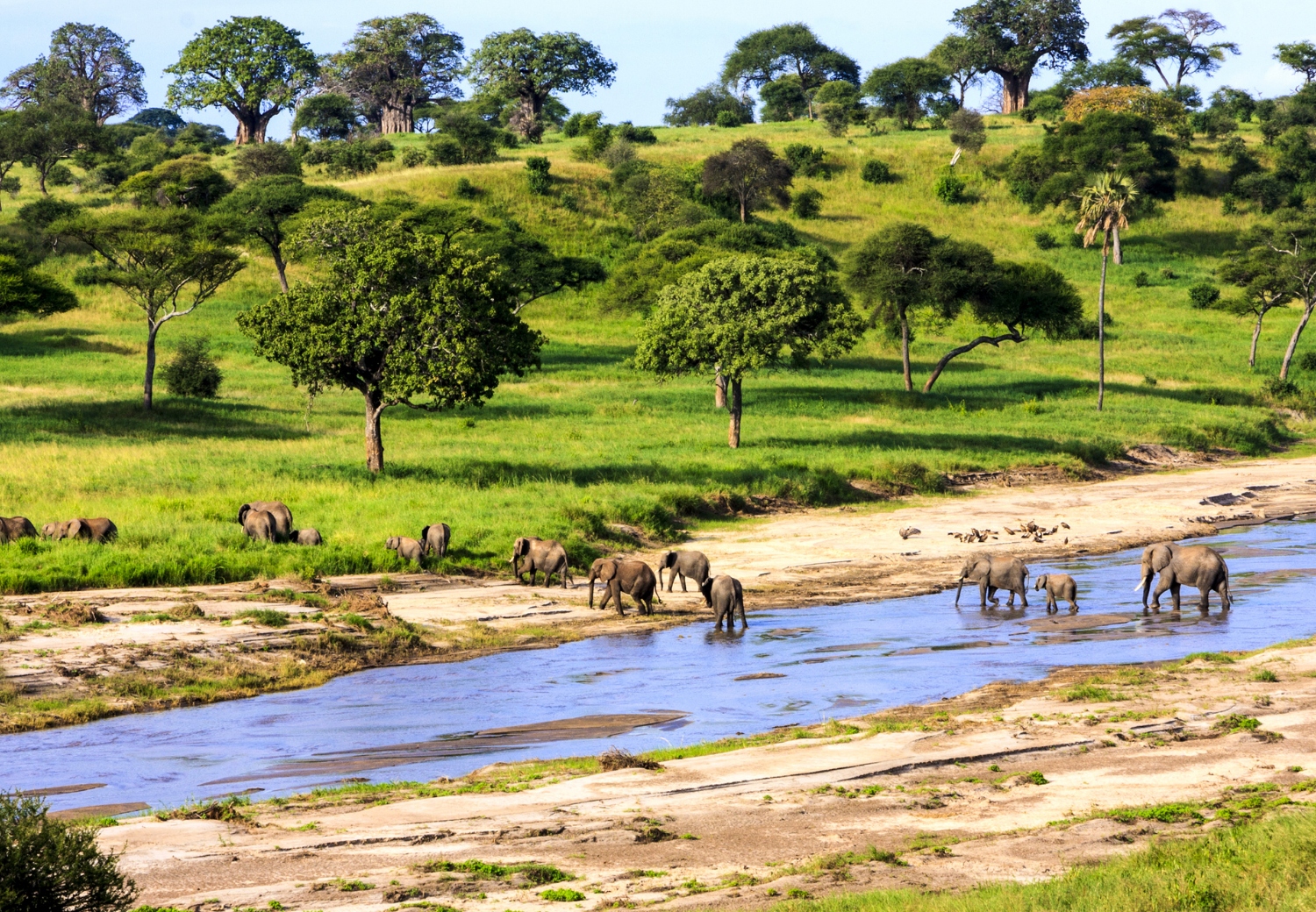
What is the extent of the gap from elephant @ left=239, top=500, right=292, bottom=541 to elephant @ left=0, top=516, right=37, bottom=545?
4.03 meters

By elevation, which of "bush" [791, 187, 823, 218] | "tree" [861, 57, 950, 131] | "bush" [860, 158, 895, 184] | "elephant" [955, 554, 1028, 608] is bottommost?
"elephant" [955, 554, 1028, 608]

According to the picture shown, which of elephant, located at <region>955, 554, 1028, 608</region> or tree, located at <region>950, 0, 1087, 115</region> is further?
tree, located at <region>950, 0, 1087, 115</region>

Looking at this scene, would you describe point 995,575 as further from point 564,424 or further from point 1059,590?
point 564,424

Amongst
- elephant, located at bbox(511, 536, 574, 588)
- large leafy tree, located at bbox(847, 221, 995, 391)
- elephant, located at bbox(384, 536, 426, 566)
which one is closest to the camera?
elephant, located at bbox(384, 536, 426, 566)

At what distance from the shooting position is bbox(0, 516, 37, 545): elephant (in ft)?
83.6

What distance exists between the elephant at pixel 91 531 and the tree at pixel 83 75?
129 metres

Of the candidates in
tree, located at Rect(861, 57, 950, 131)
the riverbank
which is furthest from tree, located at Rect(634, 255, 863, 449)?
tree, located at Rect(861, 57, 950, 131)

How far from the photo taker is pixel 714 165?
309 ft

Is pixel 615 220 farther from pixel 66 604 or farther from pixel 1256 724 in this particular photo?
pixel 1256 724

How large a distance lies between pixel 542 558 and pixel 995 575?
9026mm

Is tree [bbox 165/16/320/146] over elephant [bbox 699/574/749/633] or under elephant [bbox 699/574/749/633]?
over

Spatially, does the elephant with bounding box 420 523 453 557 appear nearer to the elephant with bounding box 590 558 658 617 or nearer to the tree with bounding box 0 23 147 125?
the elephant with bounding box 590 558 658 617

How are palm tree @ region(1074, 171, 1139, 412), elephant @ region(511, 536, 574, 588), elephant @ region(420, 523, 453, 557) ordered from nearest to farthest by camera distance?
elephant @ region(511, 536, 574, 588) → elephant @ region(420, 523, 453, 557) → palm tree @ region(1074, 171, 1139, 412)

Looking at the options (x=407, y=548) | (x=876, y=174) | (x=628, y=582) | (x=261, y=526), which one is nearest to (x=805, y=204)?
(x=876, y=174)
